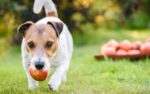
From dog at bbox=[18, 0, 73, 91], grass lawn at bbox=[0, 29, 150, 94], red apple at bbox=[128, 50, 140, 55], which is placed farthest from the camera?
red apple at bbox=[128, 50, 140, 55]

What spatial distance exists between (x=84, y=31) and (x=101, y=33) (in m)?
0.70

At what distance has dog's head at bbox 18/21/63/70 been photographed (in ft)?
15.8

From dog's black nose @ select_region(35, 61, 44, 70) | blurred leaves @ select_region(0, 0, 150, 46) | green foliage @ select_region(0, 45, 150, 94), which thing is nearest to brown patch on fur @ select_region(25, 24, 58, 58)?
dog's black nose @ select_region(35, 61, 44, 70)

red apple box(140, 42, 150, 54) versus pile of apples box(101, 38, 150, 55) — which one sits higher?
red apple box(140, 42, 150, 54)

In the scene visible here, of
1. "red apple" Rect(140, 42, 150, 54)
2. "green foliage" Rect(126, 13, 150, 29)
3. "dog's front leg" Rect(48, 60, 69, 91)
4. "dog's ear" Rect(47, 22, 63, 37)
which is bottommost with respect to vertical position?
"green foliage" Rect(126, 13, 150, 29)

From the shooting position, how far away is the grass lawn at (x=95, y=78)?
5.35m

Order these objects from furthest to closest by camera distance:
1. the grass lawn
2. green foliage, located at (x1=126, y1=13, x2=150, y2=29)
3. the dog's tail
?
green foliage, located at (x1=126, y1=13, x2=150, y2=29), the dog's tail, the grass lawn

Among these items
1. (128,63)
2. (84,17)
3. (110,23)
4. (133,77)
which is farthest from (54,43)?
(110,23)

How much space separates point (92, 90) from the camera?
17.8ft

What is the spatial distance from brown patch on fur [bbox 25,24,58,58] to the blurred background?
4.12m

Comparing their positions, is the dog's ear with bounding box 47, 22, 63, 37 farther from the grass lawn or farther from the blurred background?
the blurred background

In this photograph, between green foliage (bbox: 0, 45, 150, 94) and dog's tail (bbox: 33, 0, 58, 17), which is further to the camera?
dog's tail (bbox: 33, 0, 58, 17)

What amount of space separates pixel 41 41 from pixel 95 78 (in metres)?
1.63

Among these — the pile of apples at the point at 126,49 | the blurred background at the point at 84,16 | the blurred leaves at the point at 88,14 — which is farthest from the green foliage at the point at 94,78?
the blurred background at the point at 84,16
